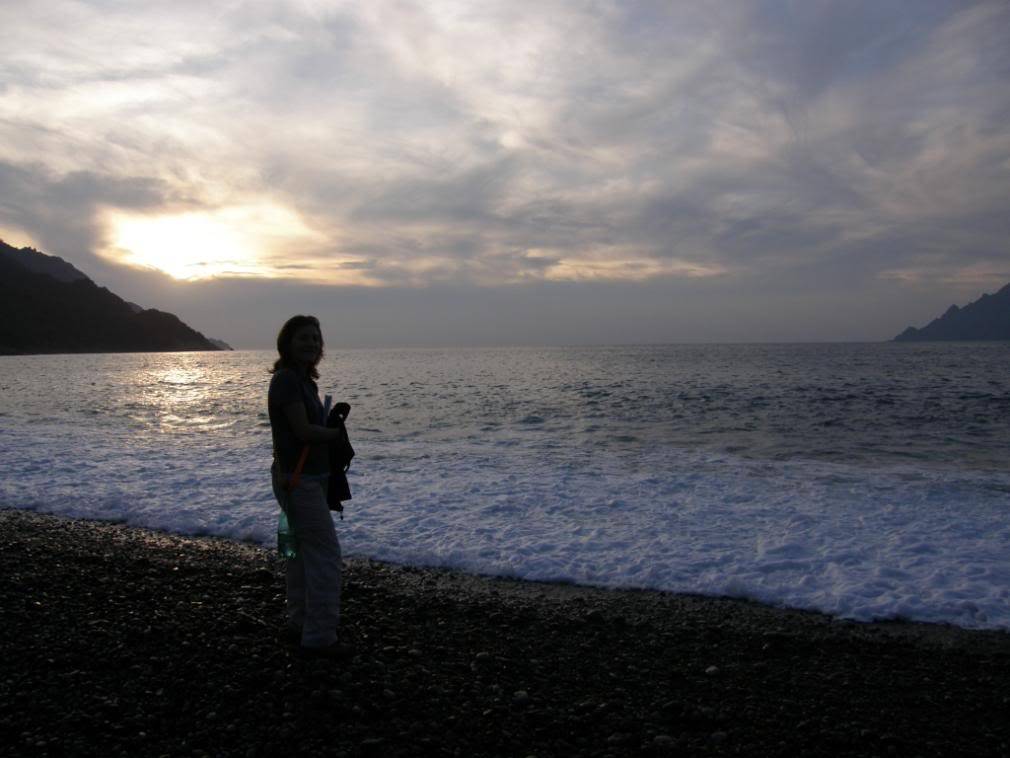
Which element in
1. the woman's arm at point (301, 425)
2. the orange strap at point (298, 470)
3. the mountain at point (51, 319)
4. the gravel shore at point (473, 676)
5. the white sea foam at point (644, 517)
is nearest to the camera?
the gravel shore at point (473, 676)

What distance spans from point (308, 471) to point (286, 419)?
1.40 ft

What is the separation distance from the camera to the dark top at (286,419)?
4.77m

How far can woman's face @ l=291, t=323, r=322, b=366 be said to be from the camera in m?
4.86

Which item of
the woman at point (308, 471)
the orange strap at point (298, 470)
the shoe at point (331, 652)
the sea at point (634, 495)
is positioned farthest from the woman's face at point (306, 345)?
the sea at point (634, 495)

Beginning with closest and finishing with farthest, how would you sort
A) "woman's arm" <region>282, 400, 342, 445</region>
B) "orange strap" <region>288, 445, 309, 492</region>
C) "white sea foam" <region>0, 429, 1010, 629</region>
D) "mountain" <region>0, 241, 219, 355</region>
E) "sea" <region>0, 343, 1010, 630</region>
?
1. "woman's arm" <region>282, 400, 342, 445</region>
2. "orange strap" <region>288, 445, 309, 492</region>
3. "white sea foam" <region>0, 429, 1010, 629</region>
4. "sea" <region>0, 343, 1010, 630</region>
5. "mountain" <region>0, 241, 219, 355</region>

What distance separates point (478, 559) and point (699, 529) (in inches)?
125

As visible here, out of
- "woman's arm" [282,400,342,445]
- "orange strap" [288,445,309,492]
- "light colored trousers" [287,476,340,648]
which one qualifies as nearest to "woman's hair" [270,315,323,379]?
"woman's arm" [282,400,342,445]

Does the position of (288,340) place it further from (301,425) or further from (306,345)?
A: (301,425)

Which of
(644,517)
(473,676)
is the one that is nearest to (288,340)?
(473,676)

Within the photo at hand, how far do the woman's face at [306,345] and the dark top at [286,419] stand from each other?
0.42 feet

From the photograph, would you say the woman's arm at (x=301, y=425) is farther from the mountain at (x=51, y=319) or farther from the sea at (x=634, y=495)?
the mountain at (x=51, y=319)

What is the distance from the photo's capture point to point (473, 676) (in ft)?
15.4

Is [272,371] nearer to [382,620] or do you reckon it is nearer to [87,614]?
[382,620]

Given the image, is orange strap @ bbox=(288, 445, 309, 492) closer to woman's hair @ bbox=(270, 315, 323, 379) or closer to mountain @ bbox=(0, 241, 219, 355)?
woman's hair @ bbox=(270, 315, 323, 379)
